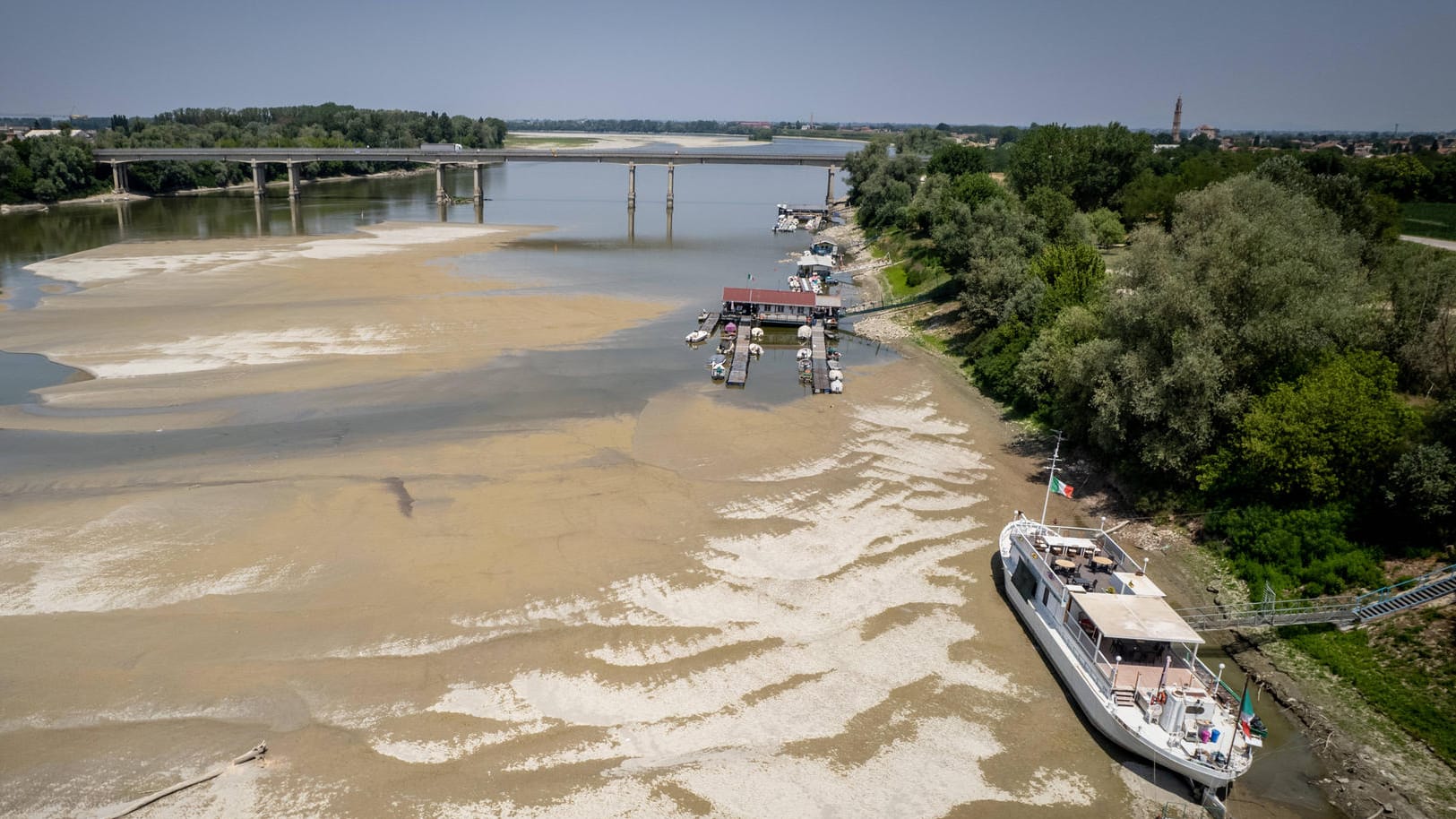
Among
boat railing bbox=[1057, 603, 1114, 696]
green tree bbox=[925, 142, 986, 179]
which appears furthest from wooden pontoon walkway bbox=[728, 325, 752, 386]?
green tree bbox=[925, 142, 986, 179]

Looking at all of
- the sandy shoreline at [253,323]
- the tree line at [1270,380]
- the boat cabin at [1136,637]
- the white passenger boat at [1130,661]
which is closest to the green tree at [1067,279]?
the tree line at [1270,380]

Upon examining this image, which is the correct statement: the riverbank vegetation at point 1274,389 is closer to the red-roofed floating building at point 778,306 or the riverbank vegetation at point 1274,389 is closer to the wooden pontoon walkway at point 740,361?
the wooden pontoon walkway at point 740,361

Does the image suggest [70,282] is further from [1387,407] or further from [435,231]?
[1387,407]

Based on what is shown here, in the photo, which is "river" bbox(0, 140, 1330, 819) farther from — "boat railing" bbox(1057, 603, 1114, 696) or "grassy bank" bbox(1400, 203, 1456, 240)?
"grassy bank" bbox(1400, 203, 1456, 240)

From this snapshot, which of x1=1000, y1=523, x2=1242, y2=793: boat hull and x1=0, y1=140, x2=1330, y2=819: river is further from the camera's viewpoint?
x1=0, y1=140, x2=1330, y2=819: river

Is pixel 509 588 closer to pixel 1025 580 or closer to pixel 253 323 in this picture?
pixel 1025 580

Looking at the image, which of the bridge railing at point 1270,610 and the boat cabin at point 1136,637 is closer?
the boat cabin at point 1136,637
